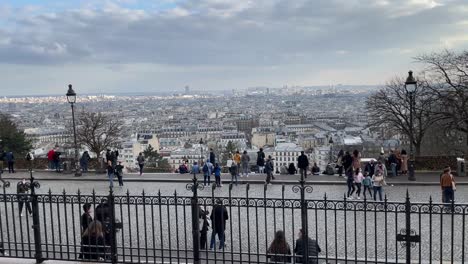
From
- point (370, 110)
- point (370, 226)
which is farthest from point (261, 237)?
point (370, 110)

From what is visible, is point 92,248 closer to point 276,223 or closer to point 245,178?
point 276,223

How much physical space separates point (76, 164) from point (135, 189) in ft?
18.2

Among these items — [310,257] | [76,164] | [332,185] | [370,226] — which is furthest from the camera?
[76,164]

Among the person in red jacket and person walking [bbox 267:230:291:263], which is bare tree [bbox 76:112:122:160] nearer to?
the person in red jacket

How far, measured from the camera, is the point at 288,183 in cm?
2169

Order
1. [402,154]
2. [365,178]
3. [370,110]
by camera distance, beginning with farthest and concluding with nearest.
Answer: [370,110] → [402,154] → [365,178]

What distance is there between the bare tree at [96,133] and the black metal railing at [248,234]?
2395cm

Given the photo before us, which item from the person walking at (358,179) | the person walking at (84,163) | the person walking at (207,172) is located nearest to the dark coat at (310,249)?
the person walking at (358,179)

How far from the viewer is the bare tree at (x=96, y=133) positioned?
129 ft

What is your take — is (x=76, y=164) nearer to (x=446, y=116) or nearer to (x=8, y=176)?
(x=8, y=176)

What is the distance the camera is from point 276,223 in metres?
14.6

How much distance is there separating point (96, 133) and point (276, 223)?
30.3 metres

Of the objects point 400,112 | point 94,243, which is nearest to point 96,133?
point 400,112

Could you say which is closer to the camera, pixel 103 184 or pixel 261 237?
pixel 261 237
